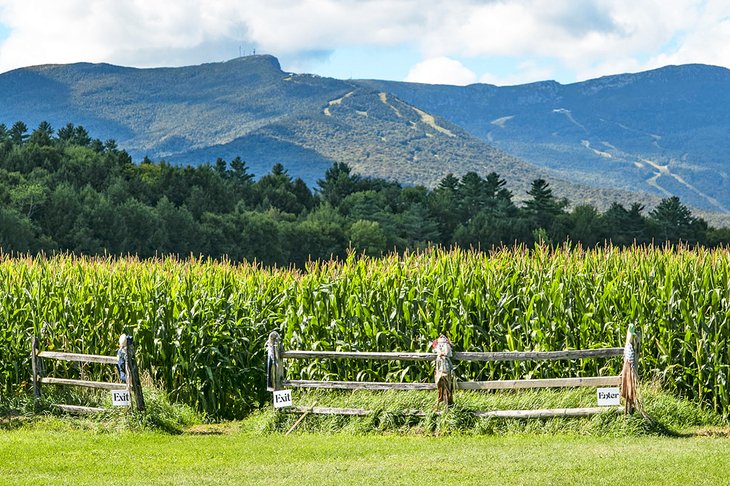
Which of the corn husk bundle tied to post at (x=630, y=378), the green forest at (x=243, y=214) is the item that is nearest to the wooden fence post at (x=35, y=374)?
the corn husk bundle tied to post at (x=630, y=378)

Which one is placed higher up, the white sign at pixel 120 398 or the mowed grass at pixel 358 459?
the white sign at pixel 120 398

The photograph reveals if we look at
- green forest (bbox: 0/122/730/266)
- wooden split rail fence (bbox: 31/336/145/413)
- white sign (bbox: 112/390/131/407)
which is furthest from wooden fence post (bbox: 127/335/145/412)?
green forest (bbox: 0/122/730/266)

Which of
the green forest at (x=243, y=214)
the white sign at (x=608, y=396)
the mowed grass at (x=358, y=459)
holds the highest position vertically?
the green forest at (x=243, y=214)

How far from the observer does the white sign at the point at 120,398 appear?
13906mm

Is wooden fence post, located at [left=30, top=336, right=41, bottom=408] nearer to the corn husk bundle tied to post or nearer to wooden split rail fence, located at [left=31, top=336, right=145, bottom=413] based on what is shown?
wooden split rail fence, located at [left=31, top=336, right=145, bottom=413]

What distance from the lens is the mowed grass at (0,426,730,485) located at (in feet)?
33.6

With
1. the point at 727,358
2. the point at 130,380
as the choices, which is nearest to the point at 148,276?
the point at 130,380

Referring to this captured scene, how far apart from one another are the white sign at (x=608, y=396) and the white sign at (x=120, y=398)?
6.00 m

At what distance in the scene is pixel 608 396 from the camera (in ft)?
41.7

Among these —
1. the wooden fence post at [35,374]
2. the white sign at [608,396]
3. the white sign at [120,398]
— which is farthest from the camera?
the wooden fence post at [35,374]

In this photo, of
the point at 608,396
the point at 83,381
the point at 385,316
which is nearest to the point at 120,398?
the point at 83,381

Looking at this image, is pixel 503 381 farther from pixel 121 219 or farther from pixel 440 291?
pixel 121 219

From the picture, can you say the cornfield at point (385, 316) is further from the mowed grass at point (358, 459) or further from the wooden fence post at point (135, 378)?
the mowed grass at point (358, 459)

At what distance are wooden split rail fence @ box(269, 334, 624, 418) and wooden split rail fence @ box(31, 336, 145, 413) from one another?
1.77 meters
